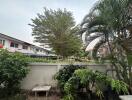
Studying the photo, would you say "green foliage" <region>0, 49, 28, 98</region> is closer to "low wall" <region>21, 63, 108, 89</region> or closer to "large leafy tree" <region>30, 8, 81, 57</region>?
"low wall" <region>21, 63, 108, 89</region>

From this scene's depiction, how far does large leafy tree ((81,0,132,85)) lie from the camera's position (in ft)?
21.0

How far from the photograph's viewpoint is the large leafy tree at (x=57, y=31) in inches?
858

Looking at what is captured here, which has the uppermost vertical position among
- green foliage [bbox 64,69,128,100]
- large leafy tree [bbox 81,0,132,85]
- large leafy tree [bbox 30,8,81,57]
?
large leafy tree [bbox 30,8,81,57]

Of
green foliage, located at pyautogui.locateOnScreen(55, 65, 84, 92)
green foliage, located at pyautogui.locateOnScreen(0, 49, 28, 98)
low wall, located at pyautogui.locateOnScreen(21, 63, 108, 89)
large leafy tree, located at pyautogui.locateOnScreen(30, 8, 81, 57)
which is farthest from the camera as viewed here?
large leafy tree, located at pyautogui.locateOnScreen(30, 8, 81, 57)

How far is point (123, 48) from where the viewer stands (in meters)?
6.38

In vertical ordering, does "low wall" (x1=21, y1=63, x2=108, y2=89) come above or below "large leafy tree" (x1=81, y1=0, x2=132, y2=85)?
below

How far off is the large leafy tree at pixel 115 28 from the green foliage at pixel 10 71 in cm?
309

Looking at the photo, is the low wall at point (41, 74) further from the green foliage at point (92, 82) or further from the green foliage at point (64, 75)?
the green foliage at point (92, 82)

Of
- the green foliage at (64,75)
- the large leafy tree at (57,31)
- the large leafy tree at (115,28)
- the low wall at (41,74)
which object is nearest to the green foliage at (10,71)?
the low wall at (41,74)

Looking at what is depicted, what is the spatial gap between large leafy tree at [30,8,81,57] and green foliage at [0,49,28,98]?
47.4 ft

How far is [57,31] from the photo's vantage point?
71.5ft

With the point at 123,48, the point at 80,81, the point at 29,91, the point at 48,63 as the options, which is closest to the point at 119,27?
the point at 123,48

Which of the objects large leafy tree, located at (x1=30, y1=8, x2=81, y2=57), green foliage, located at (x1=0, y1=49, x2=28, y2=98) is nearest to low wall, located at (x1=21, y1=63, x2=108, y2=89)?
green foliage, located at (x1=0, y1=49, x2=28, y2=98)

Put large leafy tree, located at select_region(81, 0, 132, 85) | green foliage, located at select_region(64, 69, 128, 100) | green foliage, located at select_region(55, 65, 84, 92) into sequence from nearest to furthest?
green foliage, located at select_region(64, 69, 128, 100), large leafy tree, located at select_region(81, 0, 132, 85), green foliage, located at select_region(55, 65, 84, 92)
